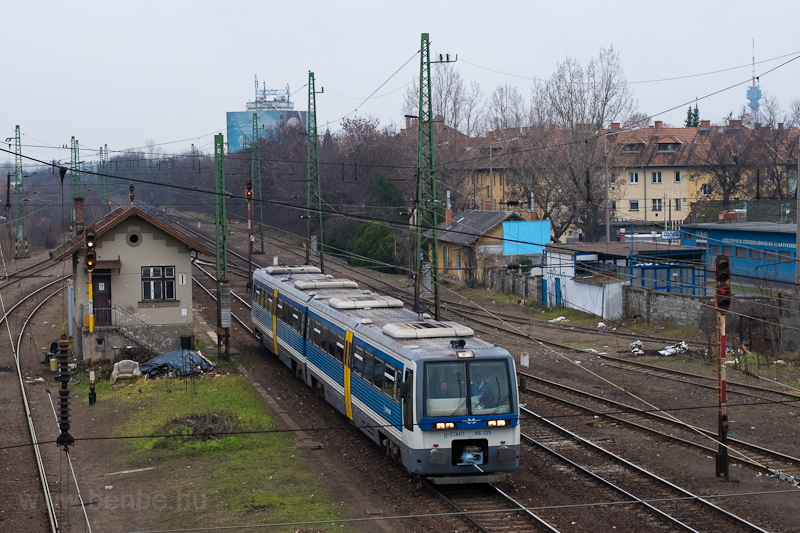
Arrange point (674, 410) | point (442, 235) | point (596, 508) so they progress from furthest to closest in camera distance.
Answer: point (442, 235) < point (674, 410) < point (596, 508)

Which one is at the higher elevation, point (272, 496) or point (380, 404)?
point (380, 404)

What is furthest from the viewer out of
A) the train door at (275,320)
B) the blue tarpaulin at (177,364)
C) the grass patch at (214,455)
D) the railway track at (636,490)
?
the train door at (275,320)

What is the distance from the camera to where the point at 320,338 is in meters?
20.9

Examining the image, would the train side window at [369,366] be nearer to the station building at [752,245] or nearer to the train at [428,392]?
the train at [428,392]

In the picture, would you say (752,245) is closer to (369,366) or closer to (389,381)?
(369,366)

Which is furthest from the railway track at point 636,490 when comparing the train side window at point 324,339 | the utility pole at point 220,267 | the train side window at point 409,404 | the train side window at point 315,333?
the utility pole at point 220,267

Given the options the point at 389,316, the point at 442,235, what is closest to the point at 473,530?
the point at 389,316

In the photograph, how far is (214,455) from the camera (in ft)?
56.0

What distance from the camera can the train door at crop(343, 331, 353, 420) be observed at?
1800 centimetres

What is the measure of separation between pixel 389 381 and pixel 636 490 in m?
4.64

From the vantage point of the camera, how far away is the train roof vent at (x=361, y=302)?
1980cm

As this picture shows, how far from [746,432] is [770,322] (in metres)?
9.50

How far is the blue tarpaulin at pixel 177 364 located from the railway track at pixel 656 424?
390 inches

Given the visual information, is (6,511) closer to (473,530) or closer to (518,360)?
(473,530)
